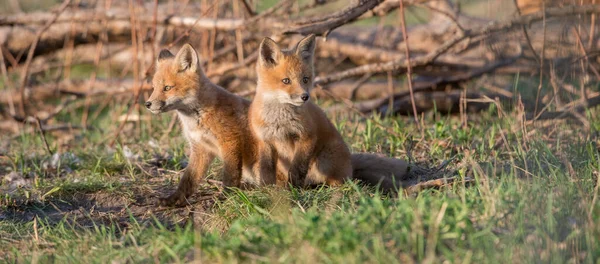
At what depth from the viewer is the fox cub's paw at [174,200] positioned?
5.07 m

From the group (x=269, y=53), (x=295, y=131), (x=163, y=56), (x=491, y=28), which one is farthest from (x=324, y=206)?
(x=491, y=28)

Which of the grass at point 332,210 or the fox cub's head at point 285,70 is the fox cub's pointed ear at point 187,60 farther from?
the grass at point 332,210

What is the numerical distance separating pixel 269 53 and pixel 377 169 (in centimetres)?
130

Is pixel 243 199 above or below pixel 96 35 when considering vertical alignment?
below

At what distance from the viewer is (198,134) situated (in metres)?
5.28

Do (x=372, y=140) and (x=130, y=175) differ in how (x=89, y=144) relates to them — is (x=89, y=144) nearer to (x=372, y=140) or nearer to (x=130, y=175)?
(x=130, y=175)

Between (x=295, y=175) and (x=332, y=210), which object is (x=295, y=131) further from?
(x=332, y=210)

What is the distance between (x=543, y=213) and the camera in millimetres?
3617

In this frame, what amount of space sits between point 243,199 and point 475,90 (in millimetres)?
4698

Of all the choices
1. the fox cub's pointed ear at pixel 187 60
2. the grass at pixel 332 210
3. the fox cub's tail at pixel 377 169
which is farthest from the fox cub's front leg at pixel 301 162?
the fox cub's pointed ear at pixel 187 60

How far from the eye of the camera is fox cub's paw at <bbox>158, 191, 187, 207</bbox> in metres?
5.07

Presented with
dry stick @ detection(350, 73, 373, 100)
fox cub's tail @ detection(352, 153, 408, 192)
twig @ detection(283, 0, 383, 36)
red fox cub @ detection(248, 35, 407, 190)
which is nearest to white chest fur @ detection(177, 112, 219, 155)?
red fox cub @ detection(248, 35, 407, 190)

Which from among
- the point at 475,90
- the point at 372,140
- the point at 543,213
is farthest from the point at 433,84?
the point at 543,213

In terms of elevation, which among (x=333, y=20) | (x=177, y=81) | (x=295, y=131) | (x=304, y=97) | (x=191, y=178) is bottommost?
(x=191, y=178)
